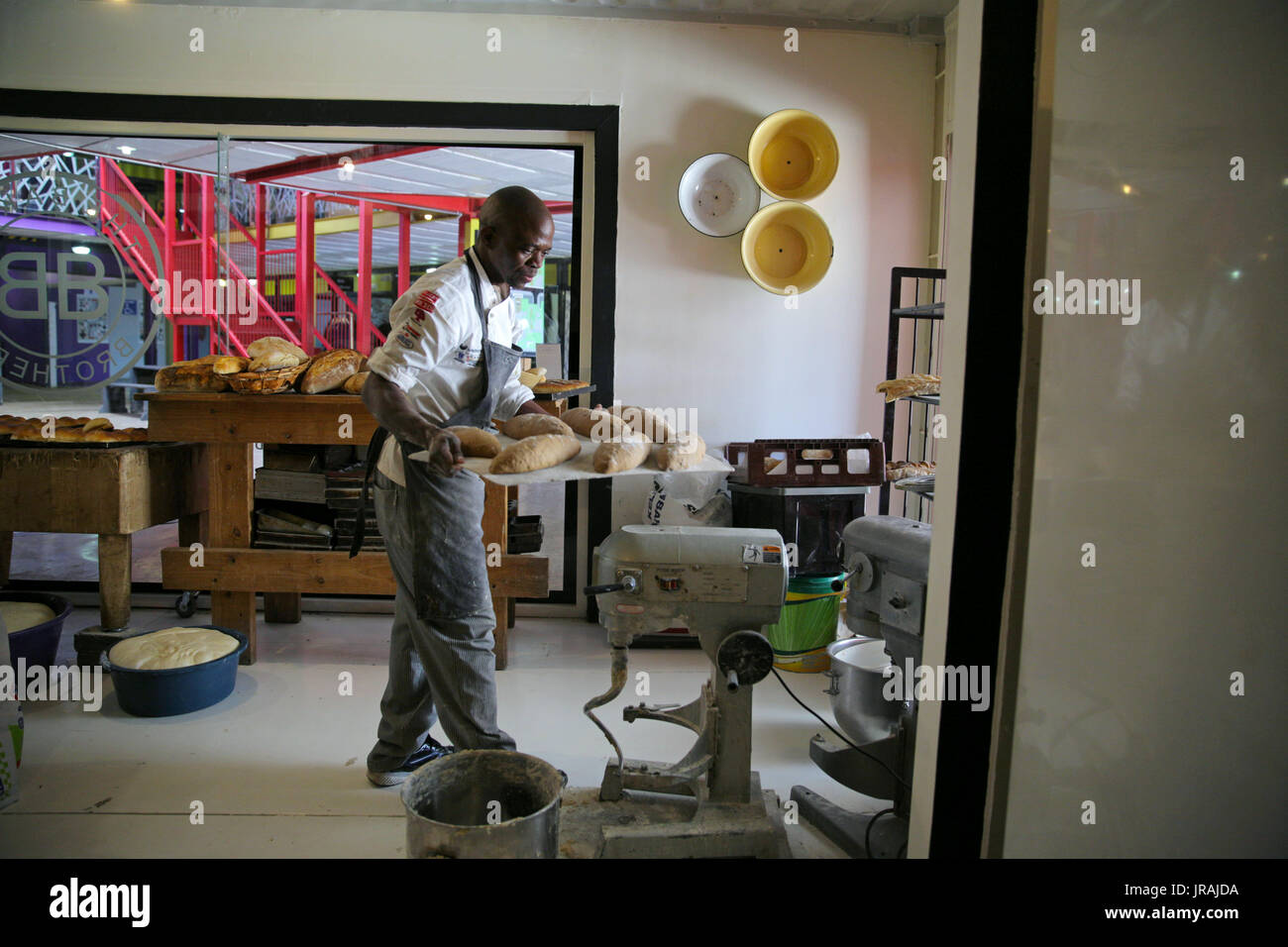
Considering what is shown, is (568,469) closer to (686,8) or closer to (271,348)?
(271,348)

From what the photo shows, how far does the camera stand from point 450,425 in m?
2.54

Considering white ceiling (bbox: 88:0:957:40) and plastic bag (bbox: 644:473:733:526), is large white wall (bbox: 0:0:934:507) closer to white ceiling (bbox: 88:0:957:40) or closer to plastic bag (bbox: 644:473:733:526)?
white ceiling (bbox: 88:0:957:40)

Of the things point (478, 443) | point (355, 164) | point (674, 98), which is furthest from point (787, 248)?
point (355, 164)

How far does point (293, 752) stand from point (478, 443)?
4.91ft

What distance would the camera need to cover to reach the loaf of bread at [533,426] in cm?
246

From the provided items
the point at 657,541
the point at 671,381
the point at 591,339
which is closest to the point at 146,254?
the point at 591,339

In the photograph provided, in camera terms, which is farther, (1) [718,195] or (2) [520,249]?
(1) [718,195]

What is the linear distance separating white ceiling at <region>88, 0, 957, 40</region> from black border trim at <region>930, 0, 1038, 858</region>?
3.03 metres

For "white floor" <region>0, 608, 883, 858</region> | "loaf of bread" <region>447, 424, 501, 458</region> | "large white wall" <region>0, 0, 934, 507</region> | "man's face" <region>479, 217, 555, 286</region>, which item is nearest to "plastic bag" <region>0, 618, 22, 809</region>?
"white floor" <region>0, 608, 883, 858</region>

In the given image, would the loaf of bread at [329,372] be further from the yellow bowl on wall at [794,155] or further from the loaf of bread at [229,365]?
the yellow bowl on wall at [794,155]

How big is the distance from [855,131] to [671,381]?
5.48ft

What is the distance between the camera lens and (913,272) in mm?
4102

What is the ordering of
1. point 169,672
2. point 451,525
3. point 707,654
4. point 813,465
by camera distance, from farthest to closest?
point 813,465 < point 169,672 < point 451,525 < point 707,654
